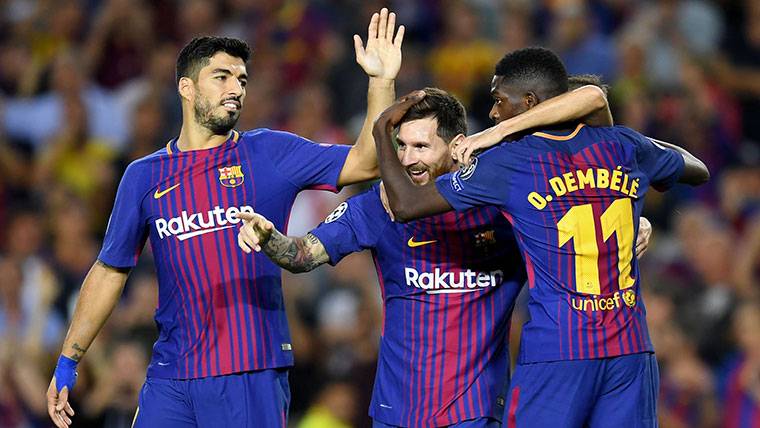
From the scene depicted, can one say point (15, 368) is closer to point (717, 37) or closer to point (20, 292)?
point (20, 292)

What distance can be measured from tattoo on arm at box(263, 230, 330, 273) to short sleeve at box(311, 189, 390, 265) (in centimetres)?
4

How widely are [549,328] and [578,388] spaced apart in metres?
0.26

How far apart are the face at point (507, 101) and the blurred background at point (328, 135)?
374 cm

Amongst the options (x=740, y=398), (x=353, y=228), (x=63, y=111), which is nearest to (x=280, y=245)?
(x=353, y=228)

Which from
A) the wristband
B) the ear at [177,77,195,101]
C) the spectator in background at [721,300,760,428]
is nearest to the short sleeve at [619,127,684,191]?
the ear at [177,77,195,101]

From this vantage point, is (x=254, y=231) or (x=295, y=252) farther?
(x=295, y=252)

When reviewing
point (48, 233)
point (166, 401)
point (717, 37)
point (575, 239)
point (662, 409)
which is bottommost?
point (662, 409)

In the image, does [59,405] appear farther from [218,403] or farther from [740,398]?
[740,398]

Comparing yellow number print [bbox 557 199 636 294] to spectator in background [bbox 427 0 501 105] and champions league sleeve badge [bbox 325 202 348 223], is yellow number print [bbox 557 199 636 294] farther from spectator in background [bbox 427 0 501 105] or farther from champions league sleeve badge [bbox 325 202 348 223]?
spectator in background [bbox 427 0 501 105]

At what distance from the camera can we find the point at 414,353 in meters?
5.93

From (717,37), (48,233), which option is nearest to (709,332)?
(717,37)

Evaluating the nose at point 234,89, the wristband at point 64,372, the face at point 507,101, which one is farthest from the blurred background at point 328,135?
the face at point 507,101

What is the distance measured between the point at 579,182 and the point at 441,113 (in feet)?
2.91

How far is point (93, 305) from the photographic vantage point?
6387 millimetres
